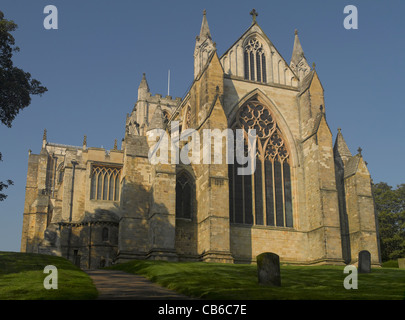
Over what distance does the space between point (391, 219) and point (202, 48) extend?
3034 centimetres

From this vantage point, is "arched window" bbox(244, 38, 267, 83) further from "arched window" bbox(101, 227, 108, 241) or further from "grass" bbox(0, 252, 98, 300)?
"grass" bbox(0, 252, 98, 300)

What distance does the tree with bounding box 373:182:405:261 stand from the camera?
48656mm

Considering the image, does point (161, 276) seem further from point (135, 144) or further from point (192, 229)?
point (135, 144)

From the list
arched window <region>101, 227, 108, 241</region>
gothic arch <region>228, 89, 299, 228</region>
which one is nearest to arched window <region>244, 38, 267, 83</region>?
gothic arch <region>228, 89, 299, 228</region>

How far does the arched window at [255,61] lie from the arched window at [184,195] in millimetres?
10183

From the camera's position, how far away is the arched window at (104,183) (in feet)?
135

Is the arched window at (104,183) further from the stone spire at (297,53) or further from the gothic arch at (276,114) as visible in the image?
the stone spire at (297,53)

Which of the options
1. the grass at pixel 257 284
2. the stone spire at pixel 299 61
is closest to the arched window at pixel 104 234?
the grass at pixel 257 284

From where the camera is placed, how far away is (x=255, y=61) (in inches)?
1521

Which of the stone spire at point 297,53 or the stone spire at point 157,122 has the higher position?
the stone spire at point 297,53

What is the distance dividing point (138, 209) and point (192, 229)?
13.6ft

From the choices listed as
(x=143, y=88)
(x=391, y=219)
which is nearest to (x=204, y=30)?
(x=143, y=88)

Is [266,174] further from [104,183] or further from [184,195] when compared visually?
[104,183]
